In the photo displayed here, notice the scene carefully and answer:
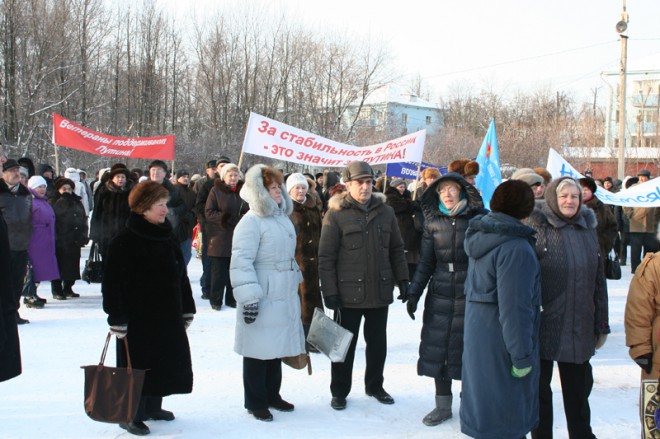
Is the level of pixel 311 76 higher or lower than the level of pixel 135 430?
higher

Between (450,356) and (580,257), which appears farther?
(450,356)

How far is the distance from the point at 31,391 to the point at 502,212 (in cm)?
411

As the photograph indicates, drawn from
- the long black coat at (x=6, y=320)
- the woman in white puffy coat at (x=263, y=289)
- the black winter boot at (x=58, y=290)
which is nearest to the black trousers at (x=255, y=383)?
the woman in white puffy coat at (x=263, y=289)

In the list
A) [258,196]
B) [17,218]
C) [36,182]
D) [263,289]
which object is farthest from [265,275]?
[36,182]

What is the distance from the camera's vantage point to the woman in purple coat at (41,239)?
844 centimetres

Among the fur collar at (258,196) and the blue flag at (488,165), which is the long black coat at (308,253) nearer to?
the fur collar at (258,196)

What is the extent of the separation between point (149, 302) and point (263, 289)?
83 centimetres

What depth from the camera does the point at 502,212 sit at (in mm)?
3879

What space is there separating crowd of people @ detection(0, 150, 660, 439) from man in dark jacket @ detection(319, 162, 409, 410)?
0.04 ft

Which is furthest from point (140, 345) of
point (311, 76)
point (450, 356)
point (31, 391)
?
point (311, 76)

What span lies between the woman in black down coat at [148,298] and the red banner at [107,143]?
8239 millimetres

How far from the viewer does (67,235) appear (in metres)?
9.20

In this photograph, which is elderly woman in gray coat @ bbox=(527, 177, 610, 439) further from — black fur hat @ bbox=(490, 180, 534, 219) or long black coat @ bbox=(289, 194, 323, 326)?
long black coat @ bbox=(289, 194, 323, 326)

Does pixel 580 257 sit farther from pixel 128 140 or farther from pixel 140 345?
pixel 128 140
